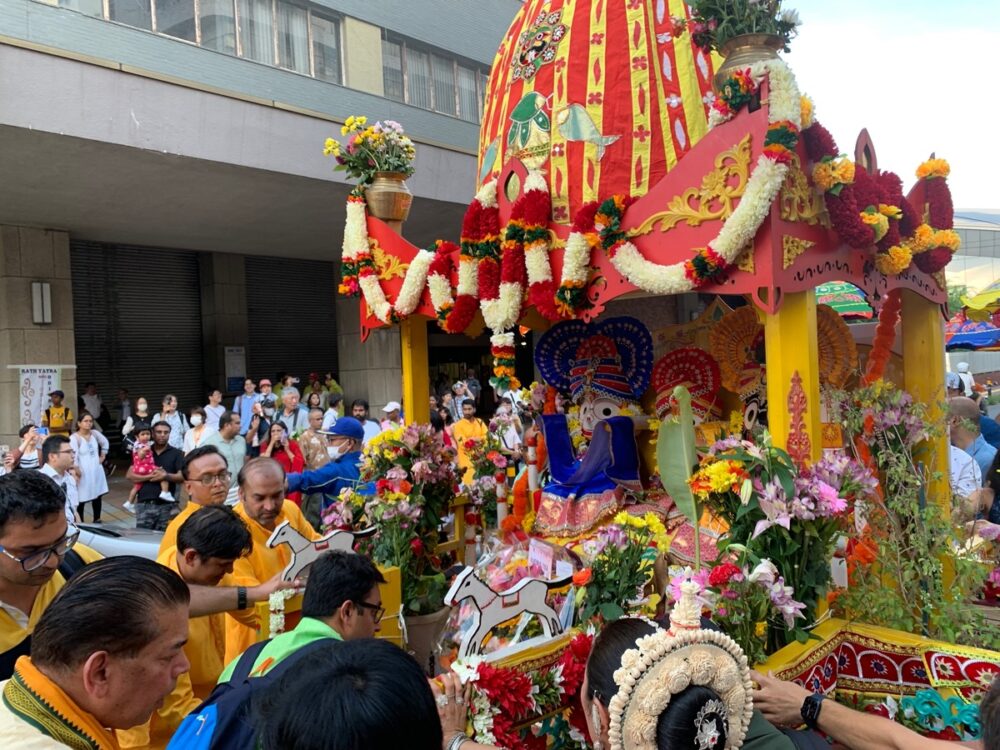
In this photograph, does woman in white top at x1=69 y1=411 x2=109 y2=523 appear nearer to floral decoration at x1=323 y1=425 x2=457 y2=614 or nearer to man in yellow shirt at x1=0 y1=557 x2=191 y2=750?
floral decoration at x1=323 y1=425 x2=457 y2=614

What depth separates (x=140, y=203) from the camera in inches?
464

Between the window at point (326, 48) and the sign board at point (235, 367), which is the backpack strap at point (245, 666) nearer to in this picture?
the window at point (326, 48)

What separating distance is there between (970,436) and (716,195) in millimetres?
3899

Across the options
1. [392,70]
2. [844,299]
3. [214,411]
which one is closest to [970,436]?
[844,299]

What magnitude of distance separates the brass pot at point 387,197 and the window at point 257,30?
9.11 metres

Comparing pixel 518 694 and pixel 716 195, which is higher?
pixel 716 195

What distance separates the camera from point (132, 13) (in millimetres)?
11938

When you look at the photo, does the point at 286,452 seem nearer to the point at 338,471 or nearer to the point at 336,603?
the point at 338,471

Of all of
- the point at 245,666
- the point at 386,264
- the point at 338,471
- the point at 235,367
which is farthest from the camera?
the point at 235,367

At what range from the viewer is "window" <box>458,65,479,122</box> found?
56.4ft

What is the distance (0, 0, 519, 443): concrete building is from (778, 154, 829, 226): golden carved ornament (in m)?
8.51

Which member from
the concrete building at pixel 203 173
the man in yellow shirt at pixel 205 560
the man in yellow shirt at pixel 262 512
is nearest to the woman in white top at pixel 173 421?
the concrete building at pixel 203 173

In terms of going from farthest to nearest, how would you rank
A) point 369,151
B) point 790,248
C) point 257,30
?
point 257,30, point 369,151, point 790,248

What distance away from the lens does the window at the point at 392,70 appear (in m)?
15.6
